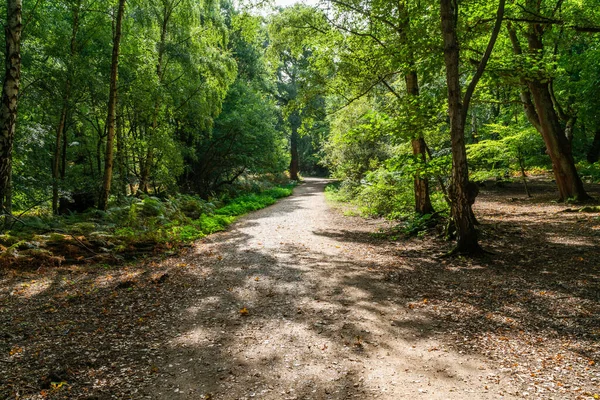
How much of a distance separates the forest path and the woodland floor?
0.06ft

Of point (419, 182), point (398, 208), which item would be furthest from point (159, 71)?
point (419, 182)

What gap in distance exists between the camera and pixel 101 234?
7676 mm

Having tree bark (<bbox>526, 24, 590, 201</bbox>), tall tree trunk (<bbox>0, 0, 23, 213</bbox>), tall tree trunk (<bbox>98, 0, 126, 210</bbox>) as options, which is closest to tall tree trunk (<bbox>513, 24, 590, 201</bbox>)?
tree bark (<bbox>526, 24, 590, 201</bbox>)

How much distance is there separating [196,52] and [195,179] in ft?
24.8

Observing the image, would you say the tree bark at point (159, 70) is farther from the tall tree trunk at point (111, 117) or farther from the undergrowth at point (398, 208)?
the undergrowth at point (398, 208)

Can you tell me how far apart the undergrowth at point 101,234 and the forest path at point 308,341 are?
1932 millimetres

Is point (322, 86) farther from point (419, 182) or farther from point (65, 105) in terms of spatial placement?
point (65, 105)

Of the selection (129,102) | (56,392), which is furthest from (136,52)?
(56,392)

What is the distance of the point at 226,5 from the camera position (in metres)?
22.2

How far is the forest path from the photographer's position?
2.96 meters

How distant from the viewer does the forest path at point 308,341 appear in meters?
2.96

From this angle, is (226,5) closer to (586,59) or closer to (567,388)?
(586,59)

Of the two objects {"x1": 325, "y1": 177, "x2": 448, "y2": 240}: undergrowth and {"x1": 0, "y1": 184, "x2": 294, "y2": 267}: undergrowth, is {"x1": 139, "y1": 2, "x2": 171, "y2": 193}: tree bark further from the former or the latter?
{"x1": 325, "y1": 177, "x2": 448, "y2": 240}: undergrowth

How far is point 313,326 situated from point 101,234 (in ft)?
19.5
